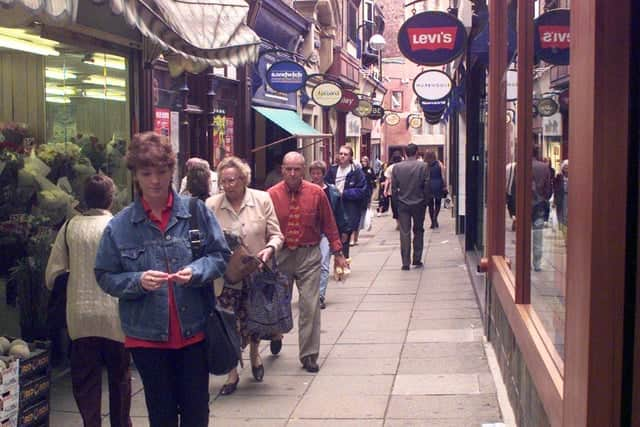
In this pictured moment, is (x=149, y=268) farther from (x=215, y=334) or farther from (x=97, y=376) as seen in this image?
(x=97, y=376)

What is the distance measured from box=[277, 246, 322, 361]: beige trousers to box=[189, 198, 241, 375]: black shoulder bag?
3167mm

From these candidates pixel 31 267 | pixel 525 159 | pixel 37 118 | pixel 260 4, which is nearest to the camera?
pixel 525 159

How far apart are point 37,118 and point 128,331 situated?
4.00 meters

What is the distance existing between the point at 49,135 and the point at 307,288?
259 cm

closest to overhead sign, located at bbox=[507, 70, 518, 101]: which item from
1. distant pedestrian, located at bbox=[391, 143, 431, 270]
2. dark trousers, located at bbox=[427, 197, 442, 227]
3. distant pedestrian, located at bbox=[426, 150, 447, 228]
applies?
distant pedestrian, located at bbox=[391, 143, 431, 270]

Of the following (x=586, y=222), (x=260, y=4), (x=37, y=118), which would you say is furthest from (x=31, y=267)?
(x=260, y=4)

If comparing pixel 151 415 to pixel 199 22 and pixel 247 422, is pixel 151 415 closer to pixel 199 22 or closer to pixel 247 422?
pixel 247 422

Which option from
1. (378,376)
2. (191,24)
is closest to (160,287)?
(378,376)

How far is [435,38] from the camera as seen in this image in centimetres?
1134

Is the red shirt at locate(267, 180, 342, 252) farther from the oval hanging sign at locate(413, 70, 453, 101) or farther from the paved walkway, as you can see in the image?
the oval hanging sign at locate(413, 70, 453, 101)

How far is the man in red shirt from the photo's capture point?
7.66 m

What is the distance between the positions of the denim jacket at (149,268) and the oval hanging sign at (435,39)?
745cm

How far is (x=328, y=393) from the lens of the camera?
6957 millimetres

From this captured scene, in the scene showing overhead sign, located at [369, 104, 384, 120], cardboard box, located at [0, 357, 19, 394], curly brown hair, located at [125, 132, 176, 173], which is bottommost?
cardboard box, located at [0, 357, 19, 394]
